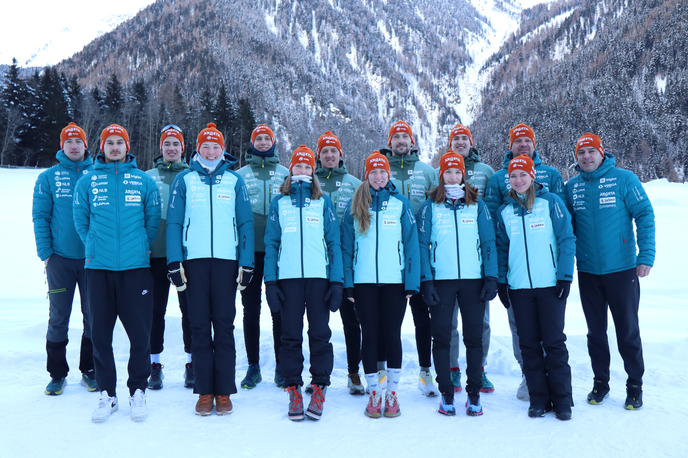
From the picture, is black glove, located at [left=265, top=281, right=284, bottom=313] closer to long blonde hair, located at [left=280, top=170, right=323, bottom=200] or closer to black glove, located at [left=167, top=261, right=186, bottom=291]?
black glove, located at [left=167, top=261, right=186, bottom=291]

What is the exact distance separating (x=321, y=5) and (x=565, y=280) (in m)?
180

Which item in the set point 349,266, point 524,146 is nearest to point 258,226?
point 349,266

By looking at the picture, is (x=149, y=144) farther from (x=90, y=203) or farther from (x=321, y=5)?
(x=321, y=5)

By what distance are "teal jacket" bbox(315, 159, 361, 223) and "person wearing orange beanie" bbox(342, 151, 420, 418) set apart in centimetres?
62

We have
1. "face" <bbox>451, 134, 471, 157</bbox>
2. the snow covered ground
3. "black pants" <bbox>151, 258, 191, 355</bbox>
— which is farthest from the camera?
"face" <bbox>451, 134, 471, 157</bbox>

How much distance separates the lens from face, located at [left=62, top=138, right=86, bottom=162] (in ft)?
12.7

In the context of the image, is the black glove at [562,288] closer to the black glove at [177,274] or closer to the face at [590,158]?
the face at [590,158]

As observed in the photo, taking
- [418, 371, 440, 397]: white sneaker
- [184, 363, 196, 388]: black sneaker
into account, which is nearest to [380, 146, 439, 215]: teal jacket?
[418, 371, 440, 397]: white sneaker

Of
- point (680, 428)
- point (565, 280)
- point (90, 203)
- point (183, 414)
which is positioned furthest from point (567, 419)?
point (90, 203)

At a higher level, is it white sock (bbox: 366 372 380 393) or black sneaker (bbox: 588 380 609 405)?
white sock (bbox: 366 372 380 393)

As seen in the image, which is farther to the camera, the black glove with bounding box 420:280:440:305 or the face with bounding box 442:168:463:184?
the face with bounding box 442:168:463:184

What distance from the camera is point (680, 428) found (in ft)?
9.89

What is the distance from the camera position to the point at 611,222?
361cm

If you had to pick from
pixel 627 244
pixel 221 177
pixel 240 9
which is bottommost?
pixel 627 244
